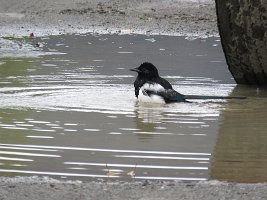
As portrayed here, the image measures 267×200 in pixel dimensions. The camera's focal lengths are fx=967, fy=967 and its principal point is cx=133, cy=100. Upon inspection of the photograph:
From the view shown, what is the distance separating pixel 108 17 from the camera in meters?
20.9

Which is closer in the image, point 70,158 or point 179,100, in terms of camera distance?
point 70,158

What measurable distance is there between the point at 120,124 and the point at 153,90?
1728mm

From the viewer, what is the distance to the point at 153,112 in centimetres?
915

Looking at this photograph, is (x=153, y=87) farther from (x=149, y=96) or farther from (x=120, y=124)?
(x=120, y=124)

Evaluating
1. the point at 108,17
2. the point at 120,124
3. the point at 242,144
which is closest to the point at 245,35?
the point at 120,124

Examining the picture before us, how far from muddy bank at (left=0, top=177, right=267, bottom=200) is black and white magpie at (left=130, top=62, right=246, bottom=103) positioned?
152 inches

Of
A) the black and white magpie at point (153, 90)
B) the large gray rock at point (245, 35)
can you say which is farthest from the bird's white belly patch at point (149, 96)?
A: the large gray rock at point (245, 35)

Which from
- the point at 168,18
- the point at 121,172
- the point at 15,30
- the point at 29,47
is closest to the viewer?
the point at 121,172

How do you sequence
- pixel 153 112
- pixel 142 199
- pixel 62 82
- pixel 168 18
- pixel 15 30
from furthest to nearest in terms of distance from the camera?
pixel 168 18, pixel 15 30, pixel 62 82, pixel 153 112, pixel 142 199

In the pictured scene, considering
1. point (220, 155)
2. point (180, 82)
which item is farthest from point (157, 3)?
point (220, 155)

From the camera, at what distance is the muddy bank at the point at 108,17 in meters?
19.3

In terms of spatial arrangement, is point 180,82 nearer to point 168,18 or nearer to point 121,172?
point 121,172

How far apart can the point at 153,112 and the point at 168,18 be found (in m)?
11.7

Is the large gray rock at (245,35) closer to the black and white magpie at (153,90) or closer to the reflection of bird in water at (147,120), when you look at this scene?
the black and white magpie at (153,90)
